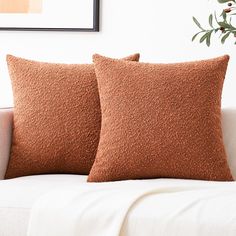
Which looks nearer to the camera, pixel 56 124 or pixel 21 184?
pixel 21 184

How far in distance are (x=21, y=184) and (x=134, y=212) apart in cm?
57

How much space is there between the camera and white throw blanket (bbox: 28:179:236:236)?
2162 millimetres

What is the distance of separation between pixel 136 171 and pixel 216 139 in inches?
13.0

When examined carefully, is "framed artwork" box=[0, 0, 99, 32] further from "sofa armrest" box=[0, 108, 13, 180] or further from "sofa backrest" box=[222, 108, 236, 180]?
"sofa backrest" box=[222, 108, 236, 180]

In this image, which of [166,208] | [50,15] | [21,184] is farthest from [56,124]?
[50,15]

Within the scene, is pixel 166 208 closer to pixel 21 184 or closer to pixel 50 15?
pixel 21 184

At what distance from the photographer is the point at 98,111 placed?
2.90 m

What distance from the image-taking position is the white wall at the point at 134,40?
3.44m

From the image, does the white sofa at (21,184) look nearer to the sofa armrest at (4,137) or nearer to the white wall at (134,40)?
the sofa armrest at (4,137)

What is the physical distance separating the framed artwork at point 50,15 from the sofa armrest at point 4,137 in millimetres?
809

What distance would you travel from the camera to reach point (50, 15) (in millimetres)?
3643

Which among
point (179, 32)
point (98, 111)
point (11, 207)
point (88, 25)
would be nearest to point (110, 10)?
point (88, 25)

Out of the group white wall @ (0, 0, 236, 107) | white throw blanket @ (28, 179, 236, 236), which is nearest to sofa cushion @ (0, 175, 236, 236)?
white throw blanket @ (28, 179, 236, 236)

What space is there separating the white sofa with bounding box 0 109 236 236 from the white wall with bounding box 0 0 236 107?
57 cm
